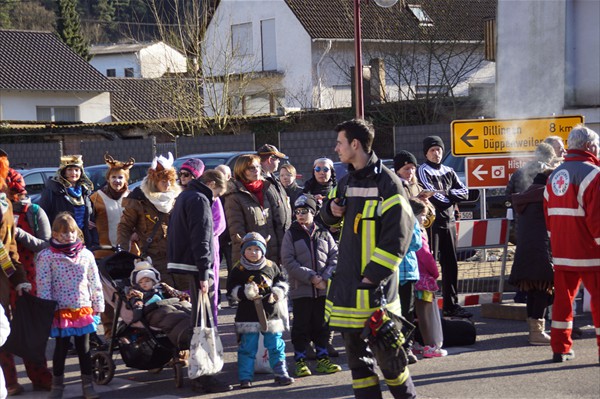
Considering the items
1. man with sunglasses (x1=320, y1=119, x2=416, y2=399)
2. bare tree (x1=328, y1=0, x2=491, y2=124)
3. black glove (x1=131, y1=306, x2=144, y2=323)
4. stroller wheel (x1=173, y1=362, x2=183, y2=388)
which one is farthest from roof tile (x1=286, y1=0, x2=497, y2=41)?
man with sunglasses (x1=320, y1=119, x2=416, y2=399)

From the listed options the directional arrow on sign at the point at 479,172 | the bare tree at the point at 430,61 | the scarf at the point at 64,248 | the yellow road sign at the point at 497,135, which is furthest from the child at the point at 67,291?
the bare tree at the point at 430,61

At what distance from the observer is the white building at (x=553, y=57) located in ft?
47.7

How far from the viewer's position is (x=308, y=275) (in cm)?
868

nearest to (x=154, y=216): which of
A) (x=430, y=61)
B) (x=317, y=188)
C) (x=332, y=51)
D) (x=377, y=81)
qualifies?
(x=317, y=188)

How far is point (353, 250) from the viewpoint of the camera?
6273 mm

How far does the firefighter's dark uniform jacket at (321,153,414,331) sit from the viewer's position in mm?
6082

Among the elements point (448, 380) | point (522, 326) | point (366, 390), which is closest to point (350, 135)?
point (366, 390)

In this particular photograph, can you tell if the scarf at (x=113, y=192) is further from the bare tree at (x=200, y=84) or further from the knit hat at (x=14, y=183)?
the bare tree at (x=200, y=84)

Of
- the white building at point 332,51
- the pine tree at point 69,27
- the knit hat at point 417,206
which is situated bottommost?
the knit hat at point 417,206

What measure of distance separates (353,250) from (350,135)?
0.78 metres

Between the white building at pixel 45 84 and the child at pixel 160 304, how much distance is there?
1723 inches

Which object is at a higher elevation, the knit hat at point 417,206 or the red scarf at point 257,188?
the red scarf at point 257,188

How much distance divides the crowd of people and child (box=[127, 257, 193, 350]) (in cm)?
1

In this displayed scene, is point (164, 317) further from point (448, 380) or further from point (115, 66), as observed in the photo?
point (115, 66)
